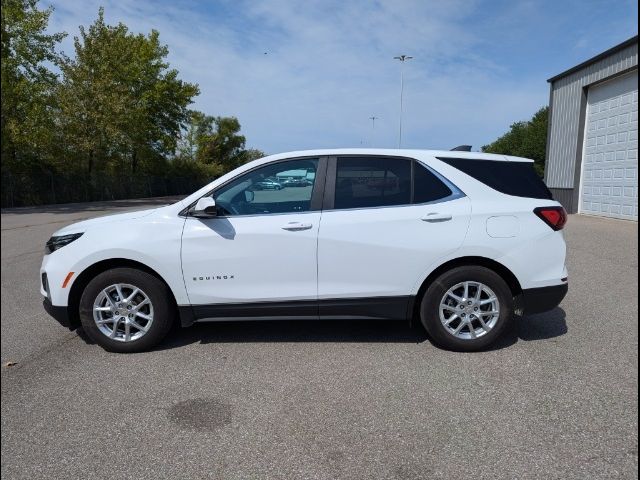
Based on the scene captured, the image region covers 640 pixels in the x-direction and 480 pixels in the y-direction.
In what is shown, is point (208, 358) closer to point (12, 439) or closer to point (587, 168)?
point (12, 439)

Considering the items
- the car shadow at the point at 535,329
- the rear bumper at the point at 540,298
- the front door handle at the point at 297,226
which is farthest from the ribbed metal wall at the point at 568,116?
the front door handle at the point at 297,226

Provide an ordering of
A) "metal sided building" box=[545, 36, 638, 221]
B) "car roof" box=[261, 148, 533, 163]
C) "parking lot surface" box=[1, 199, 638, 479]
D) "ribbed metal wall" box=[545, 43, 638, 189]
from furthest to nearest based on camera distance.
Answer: "ribbed metal wall" box=[545, 43, 638, 189] → "metal sided building" box=[545, 36, 638, 221] → "car roof" box=[261, 148, 533, 163] → "parking lot surface" box=[1, 199, 638, 479]

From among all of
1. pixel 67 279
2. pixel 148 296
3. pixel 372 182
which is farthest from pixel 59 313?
pixel 372 182

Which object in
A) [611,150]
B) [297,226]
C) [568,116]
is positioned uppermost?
[568,116]

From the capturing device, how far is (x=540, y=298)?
3.78 metres

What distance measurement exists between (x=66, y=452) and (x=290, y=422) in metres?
1.23

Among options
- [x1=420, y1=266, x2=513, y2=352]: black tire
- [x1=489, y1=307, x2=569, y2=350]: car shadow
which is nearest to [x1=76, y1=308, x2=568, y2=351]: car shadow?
[x1=489, y1=307, x2=569, y2=350]: car shadow

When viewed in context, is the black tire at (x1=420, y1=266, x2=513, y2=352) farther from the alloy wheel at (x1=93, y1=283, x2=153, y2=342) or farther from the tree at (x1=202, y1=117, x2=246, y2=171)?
the tree at (x1=202, y1=117, x2=246, y2=171)

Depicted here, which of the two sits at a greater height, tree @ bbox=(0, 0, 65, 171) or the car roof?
tree @ bbox=(0, 0, 65, 171)

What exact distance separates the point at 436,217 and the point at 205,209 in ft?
6.15

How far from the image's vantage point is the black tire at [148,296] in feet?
12.1

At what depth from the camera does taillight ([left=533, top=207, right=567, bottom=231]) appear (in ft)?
12.3

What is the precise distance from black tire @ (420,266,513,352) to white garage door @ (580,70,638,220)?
10.9 meters

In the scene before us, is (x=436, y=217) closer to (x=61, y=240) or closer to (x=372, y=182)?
(x=372, y=182)
